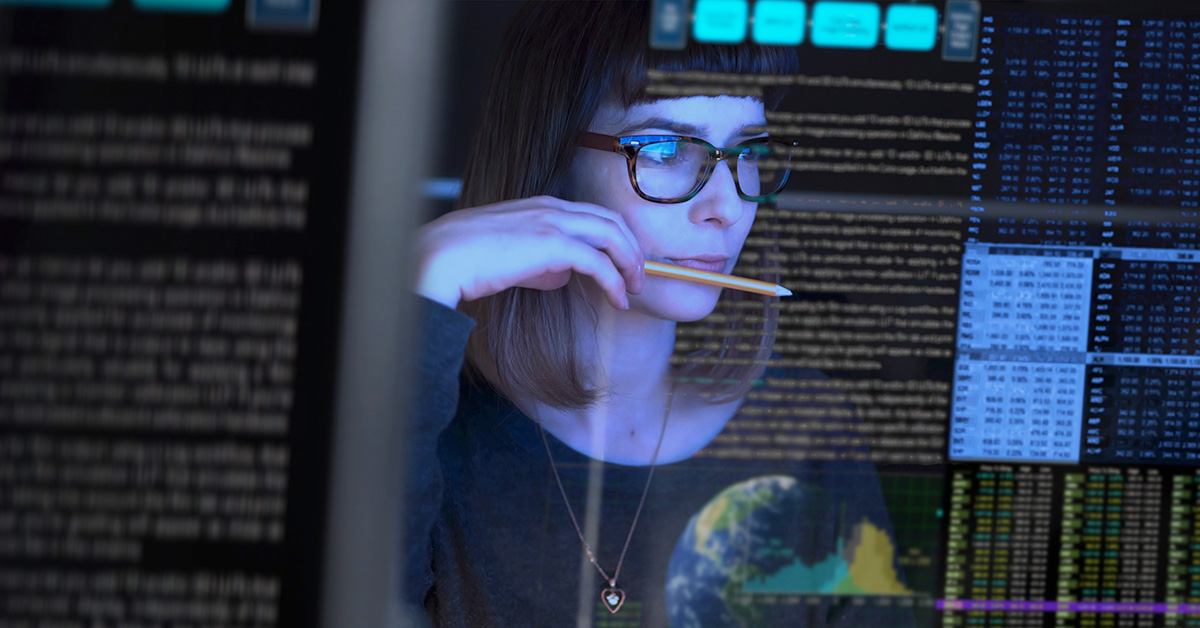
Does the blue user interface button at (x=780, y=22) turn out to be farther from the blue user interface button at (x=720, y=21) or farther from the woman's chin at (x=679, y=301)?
the woman's chin at (x=679, y=301)

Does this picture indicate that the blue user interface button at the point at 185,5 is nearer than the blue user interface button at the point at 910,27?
Yes

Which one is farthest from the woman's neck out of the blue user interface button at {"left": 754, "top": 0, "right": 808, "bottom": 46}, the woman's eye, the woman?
the blue user interface button at {"left": 754, "top": 0, "right": 808, "bottom": 46}

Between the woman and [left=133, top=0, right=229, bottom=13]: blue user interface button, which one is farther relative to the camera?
the woman

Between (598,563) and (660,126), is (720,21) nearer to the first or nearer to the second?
(660,126)

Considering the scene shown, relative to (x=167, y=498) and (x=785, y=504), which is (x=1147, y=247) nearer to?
(x=785, y=504)

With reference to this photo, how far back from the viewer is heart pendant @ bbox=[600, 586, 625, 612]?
0.63m

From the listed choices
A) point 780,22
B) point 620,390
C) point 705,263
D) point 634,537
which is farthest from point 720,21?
point 634,537

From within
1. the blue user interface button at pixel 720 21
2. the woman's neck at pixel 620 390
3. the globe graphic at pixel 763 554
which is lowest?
the globe graphic at pixel 763 554

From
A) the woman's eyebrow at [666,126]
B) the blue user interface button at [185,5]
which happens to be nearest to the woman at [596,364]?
the woman's eyebrow at [666,126]

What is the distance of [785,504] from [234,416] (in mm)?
385

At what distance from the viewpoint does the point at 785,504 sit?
643mm

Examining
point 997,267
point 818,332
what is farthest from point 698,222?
point 997,267

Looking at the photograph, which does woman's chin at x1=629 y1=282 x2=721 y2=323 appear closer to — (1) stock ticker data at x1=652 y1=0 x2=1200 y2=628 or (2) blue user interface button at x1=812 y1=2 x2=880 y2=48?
(1) stock ticker data at x1=652 y1=0 x2=1200 y2=628

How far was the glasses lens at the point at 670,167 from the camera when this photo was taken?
60 cm
